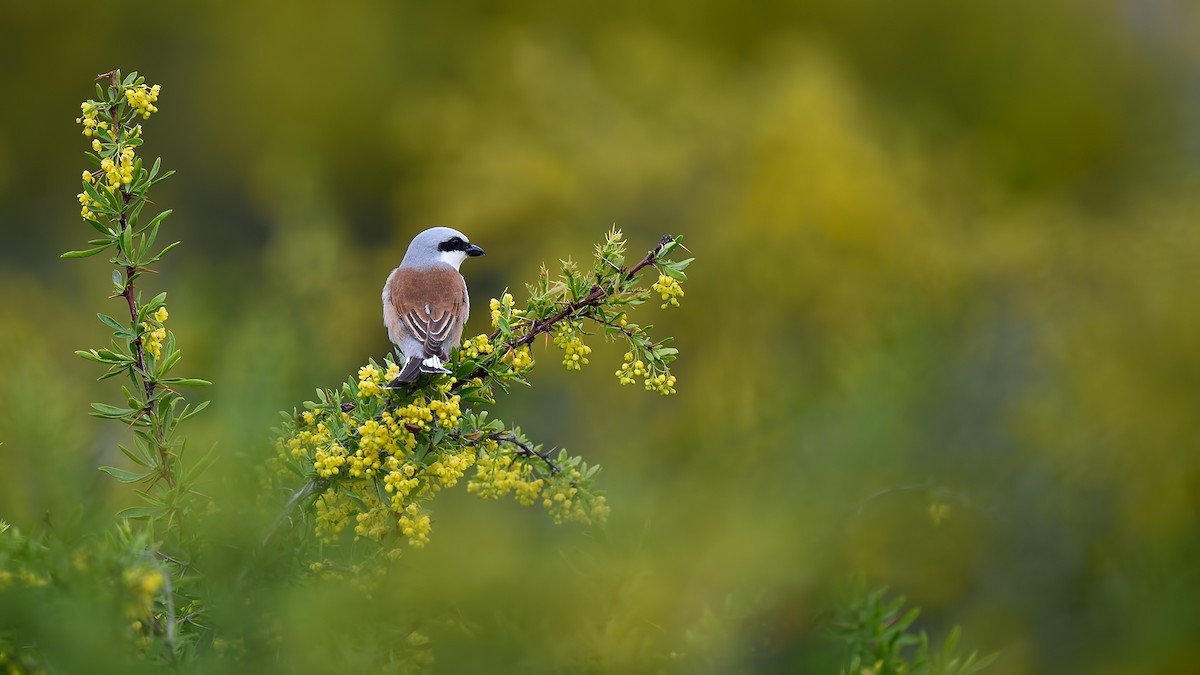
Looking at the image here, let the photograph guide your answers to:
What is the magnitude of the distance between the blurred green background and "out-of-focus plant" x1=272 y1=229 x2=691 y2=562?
0.38 ft

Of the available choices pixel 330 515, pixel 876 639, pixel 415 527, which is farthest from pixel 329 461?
pixel 876 639

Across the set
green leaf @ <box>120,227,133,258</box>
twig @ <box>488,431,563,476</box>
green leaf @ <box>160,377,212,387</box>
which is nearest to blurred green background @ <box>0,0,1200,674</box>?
green leaf @ <box>160,377,212,387</box>

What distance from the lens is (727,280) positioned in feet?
37.5

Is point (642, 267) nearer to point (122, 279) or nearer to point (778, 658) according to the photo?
point (778, 658)

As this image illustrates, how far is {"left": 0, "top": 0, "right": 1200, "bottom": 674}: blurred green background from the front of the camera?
180 cm

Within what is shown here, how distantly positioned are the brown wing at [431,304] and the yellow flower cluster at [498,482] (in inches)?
41.6

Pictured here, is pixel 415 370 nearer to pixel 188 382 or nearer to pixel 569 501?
pixel 569 501

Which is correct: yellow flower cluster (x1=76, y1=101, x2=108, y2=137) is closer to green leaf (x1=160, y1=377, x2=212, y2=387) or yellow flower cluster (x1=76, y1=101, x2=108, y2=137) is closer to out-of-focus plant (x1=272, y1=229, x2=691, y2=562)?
green leaf (x1=160, y1=377, x2=212, y2=387)

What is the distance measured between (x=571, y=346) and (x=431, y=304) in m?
1.58

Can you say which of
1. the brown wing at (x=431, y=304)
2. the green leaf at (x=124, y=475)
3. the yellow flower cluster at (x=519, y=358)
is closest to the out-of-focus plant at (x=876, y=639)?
the yellow flower cluster at (x=519, y=358)

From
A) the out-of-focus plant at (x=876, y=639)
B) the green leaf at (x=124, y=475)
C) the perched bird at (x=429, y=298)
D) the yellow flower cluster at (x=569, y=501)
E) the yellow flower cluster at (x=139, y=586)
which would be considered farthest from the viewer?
the perched bird at (x=429, y=298)

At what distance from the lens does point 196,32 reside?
2344 cm

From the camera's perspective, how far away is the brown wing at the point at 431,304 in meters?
3.42

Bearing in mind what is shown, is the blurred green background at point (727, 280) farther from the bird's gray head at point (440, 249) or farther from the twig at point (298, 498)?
the bird's gray head at point (440, 249)
